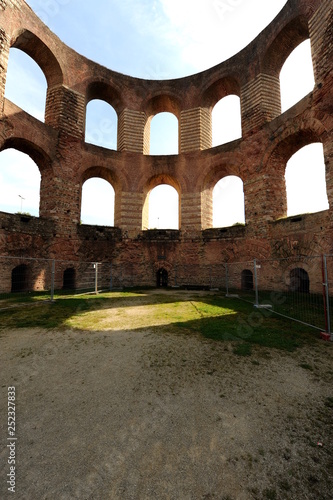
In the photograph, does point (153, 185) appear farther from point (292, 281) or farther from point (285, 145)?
point (292, 281)

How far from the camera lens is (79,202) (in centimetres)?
1420

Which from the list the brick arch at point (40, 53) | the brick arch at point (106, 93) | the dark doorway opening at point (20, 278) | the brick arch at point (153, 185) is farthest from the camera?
the brick arch at point (153, 185)

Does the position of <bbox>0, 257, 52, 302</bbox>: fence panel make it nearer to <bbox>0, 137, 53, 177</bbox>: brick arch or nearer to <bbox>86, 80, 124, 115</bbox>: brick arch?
<bbox>0, 137, 53, 177</bbox>: brick arch

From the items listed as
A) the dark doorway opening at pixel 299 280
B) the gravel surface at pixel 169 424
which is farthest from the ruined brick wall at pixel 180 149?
the gravel surface at pixel 169 424

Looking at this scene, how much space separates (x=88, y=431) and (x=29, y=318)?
4.73 m

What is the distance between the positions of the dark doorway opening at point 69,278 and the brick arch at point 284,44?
17.5m

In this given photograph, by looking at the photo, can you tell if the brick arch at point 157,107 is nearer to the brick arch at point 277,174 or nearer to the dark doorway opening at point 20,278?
the brick arch at point 277,174

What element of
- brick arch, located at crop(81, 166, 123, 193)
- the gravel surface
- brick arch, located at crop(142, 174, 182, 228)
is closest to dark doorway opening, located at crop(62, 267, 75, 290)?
brick arch, located at crop(142, 174, 182, 228)

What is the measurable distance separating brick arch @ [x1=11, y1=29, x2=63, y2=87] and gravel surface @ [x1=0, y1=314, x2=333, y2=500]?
678 inches

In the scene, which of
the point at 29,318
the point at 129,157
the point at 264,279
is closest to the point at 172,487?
the point at 29,318

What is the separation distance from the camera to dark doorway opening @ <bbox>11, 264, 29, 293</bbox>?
11609mm

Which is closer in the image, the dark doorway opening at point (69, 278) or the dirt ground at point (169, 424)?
the dirt ground at point (169, 424)

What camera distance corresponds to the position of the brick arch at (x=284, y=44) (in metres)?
12.0

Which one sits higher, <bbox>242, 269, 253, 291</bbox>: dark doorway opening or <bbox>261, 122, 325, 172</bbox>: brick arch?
<bbox>261, 122, 325, 172</bbox>: brick arch
